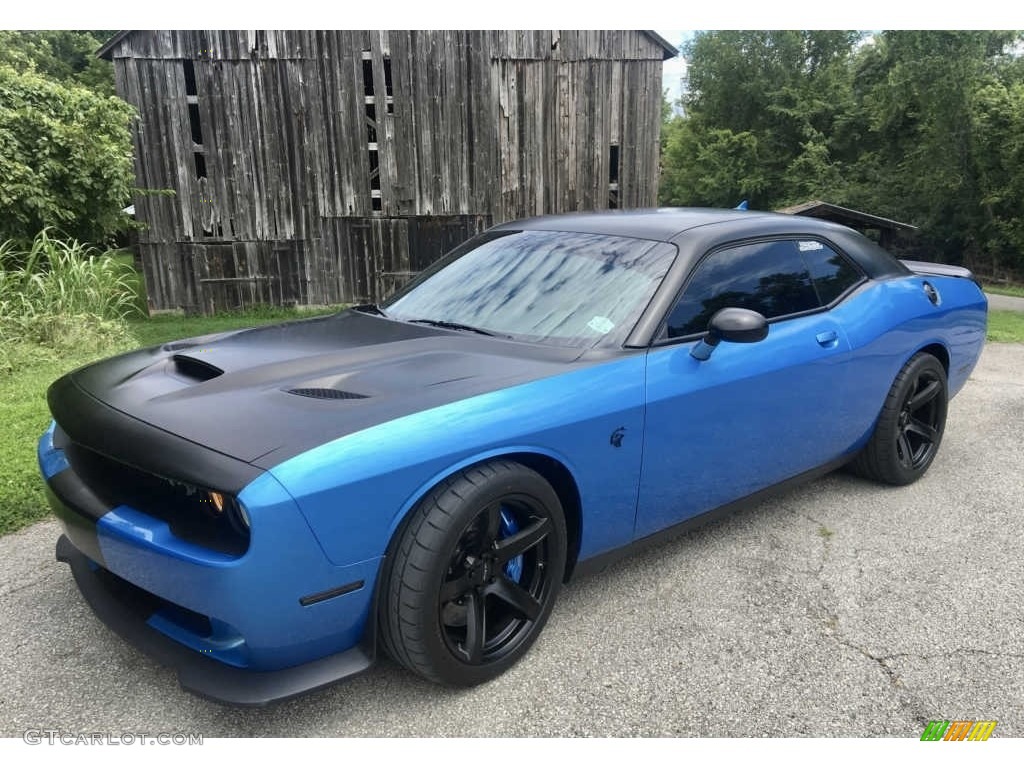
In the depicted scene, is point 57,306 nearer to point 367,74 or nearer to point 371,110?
point 371,110

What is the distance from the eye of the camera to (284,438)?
6.70ft

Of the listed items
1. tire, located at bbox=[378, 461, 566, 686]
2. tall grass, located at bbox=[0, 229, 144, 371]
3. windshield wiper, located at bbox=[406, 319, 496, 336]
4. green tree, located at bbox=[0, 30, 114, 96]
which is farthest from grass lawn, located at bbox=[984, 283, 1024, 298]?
green tree, located at bbox=[0, 30, 114, 96]

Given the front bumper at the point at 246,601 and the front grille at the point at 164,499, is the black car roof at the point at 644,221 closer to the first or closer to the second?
the front bumper at the point at 246,601

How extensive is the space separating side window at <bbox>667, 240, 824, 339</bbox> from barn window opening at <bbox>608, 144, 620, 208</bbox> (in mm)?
11388

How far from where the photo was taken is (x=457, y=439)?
7.30ft

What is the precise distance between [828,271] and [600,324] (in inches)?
62.3

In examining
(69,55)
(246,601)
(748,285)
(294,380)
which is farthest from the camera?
(69,55)

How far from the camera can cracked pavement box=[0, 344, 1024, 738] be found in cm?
228

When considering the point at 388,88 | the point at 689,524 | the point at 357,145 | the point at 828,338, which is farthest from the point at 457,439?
the point at 388,88

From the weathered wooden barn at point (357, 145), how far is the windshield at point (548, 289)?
11.2 metres

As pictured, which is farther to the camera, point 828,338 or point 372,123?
point 372,123

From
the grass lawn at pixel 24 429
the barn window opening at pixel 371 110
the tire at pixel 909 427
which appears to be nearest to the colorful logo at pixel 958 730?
the tire at pixel 909 427

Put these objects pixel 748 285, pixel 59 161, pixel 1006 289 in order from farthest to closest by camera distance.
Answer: pixel 1006 289, pixel 59 161, pixel 748 285

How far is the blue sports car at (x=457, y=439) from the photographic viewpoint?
201cm
